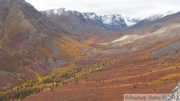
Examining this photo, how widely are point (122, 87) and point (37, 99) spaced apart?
25.5 m

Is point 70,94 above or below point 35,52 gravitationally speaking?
below

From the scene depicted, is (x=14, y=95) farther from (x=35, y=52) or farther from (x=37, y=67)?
(x=35, y=52)

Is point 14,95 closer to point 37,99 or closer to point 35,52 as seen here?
point 37,99

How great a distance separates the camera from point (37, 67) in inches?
6476

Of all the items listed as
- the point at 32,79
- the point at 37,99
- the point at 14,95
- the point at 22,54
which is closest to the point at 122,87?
the point at 37,99

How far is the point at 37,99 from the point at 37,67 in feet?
265

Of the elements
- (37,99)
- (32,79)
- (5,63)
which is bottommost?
(37,99)

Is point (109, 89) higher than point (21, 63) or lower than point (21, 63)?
lower

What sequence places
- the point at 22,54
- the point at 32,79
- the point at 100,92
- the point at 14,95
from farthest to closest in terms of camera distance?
the point at 22,54
the point at 32,79
the point at 14,95
the point at 100,92

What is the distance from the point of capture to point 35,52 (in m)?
191

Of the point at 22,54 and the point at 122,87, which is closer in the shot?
the point at 122,87

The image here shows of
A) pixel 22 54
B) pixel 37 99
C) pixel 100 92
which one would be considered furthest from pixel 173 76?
pixel 22 54

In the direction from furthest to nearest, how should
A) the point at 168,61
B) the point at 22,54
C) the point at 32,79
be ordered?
the point at 22,54, the point at 32,79, the point at 168,61

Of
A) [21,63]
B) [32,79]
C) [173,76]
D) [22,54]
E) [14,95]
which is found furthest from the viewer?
[22,54]
